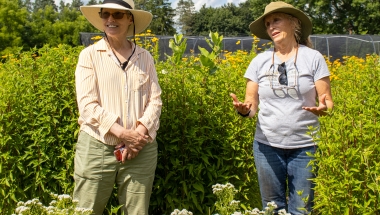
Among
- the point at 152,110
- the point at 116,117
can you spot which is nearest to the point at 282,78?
the point at 152,110

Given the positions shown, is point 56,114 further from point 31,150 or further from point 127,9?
Result: point 127,9

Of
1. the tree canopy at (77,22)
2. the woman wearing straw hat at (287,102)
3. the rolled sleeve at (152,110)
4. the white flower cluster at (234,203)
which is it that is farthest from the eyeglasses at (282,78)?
the tree canopy at (77,22)

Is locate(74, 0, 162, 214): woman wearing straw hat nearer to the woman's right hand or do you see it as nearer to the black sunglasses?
the woman's right hand

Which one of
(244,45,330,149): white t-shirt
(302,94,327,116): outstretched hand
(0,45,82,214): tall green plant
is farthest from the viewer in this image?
(0,45,82,214): tall green plant

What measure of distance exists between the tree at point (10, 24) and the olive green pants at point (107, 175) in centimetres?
2755

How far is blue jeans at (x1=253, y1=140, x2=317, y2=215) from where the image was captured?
8.83 feet

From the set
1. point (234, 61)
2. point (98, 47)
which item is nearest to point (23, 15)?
point (234, 61)

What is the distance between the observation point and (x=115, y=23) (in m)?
2.84

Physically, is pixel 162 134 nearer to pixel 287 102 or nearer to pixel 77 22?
pixel 287 102

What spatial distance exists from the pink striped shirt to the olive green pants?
3.4 inches

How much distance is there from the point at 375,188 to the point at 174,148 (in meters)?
1.52

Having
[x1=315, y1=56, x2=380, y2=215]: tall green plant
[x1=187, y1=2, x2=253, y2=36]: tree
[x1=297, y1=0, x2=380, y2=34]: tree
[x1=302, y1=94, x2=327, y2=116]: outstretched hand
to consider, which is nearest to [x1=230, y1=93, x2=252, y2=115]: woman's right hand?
[x1=302, y1=94, x2=327, y2=116]: outstretched hand

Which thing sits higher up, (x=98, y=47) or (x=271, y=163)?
(x=98, y=47)

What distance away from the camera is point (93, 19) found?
10.8ft
